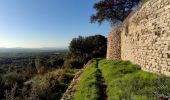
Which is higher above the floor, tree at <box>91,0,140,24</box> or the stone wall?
tree at <box>91,0,140,24</box>

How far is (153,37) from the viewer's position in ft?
35.2

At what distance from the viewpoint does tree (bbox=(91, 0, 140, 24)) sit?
114 ft

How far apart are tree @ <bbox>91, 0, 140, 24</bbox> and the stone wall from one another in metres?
20.3

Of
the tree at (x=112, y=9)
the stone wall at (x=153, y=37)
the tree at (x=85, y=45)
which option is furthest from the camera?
the tree at (x=85, y=45)

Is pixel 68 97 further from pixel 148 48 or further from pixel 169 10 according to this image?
pixel 169 10

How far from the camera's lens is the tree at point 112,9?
3475 centimetres

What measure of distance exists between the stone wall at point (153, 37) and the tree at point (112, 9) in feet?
66.7

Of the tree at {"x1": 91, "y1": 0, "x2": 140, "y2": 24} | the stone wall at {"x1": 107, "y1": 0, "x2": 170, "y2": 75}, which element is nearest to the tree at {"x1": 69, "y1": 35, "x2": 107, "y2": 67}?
the tree at {"x1": 91, "y1": 0, "x2": 140, "y2": 24}

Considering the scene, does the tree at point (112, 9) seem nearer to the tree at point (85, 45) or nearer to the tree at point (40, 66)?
the tree at point (40, 66)

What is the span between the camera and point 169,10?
8719 millimetres

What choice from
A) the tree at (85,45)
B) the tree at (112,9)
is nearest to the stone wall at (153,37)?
the tree at (112,9)

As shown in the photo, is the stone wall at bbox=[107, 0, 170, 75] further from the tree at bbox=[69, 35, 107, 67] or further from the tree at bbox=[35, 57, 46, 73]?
the tree at bbox=[69, 35, 107, 67]

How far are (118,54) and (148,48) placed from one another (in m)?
11.2

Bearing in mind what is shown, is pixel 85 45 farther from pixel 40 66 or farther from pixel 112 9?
pixel 112 9
